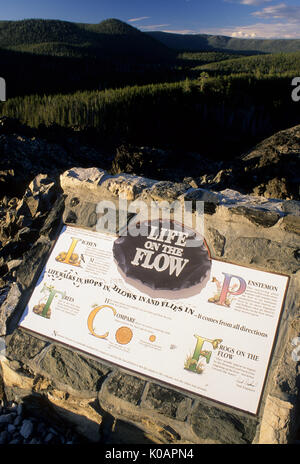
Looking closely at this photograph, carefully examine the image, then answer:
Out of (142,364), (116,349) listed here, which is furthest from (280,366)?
(116,349)

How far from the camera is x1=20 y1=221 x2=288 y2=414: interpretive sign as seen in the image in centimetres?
241

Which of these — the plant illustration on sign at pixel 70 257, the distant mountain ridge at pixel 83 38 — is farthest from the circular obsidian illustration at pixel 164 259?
the distant mountain ridge at pixel 83 38

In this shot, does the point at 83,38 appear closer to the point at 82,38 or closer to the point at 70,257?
the point at 82,38

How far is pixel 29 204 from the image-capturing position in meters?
4.57

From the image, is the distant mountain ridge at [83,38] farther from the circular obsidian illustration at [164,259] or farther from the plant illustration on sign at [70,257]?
the circular obsidian illustration at [164,259]

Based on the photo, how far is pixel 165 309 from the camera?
8.84 feet

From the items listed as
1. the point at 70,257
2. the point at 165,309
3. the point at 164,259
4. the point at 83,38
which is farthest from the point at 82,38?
the point at 165,309

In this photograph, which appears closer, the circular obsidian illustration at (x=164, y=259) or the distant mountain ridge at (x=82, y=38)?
the circular obsidian illustration at (x=164, y=259)

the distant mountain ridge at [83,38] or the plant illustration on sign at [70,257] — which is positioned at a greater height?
the distant mountain ridge at [83,38]

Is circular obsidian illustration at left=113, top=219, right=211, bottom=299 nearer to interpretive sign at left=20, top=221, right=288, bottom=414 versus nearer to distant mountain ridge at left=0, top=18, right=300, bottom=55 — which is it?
interpretive sign at left=20, top=221, right=288, bottom=414

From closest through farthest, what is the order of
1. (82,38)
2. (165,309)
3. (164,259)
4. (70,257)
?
1. (165,309)
2. (164,259)
3. (70,257)
4. (82,38)

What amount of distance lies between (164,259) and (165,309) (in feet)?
1.39

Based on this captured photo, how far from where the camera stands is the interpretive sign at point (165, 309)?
2410 millimetres
